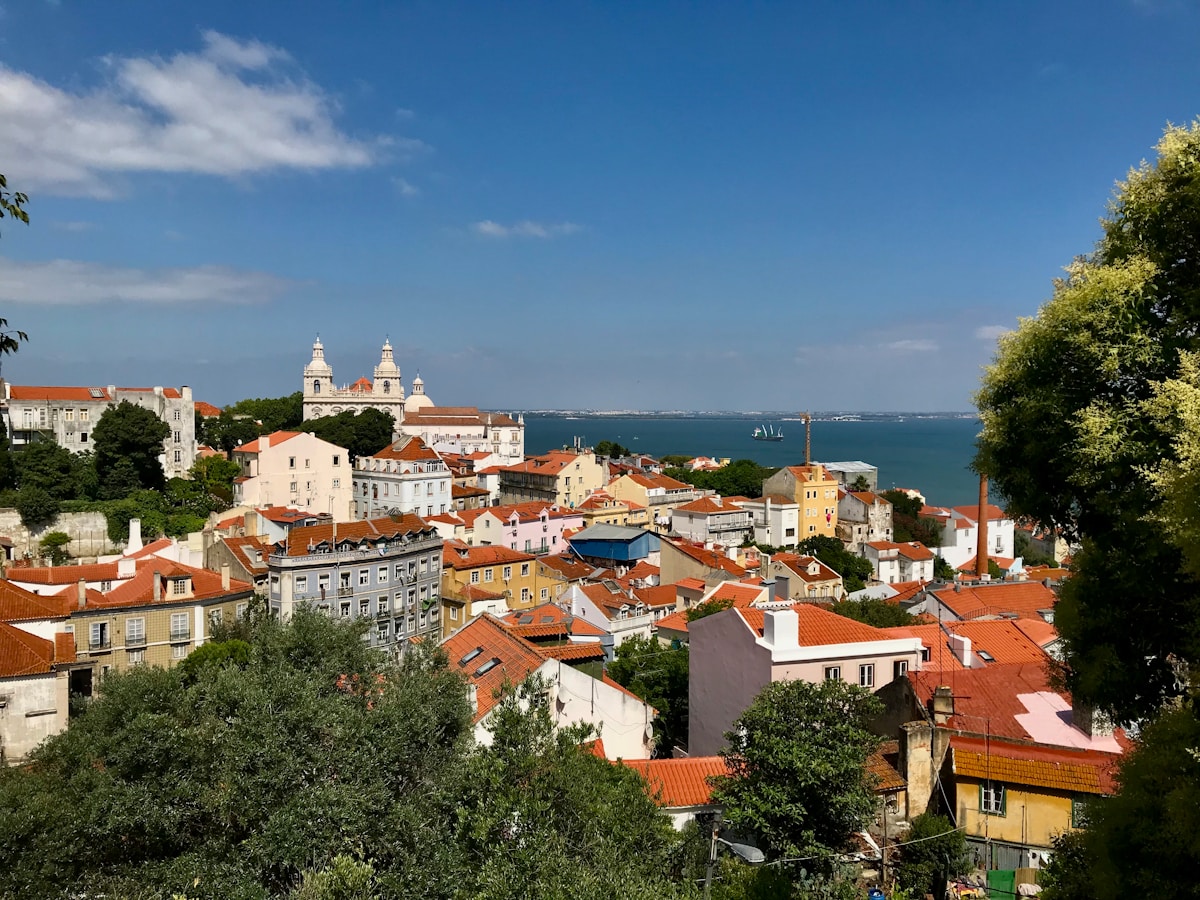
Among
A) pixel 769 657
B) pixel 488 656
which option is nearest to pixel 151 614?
pixel 488 656

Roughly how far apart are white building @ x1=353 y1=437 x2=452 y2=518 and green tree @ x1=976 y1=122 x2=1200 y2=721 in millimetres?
52277

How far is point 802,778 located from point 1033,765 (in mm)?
3815

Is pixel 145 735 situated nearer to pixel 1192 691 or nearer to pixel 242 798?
pixel 242 798

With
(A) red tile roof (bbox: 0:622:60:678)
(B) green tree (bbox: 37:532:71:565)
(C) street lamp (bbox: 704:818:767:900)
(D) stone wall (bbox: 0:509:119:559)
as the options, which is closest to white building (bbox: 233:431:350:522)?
(D) stone wall (bbox: 0:509:119:559)

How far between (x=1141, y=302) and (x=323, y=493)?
52834 mm

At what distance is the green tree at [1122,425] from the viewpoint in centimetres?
591

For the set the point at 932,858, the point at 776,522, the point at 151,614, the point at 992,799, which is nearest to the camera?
the point at 932,858

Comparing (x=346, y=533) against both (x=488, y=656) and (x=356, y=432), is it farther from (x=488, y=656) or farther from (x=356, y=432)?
(x=356, y=432)

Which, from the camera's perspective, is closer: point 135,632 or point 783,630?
point 783,630

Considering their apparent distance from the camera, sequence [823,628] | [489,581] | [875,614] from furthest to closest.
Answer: [489,581] → [875,614] → [823,628]

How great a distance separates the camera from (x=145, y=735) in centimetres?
1064

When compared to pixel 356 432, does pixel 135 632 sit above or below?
below

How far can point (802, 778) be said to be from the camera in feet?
35.1

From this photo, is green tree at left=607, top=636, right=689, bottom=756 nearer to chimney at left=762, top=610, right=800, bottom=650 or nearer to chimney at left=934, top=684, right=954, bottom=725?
chimney at left=762, top=610, right=800, bottom=650
